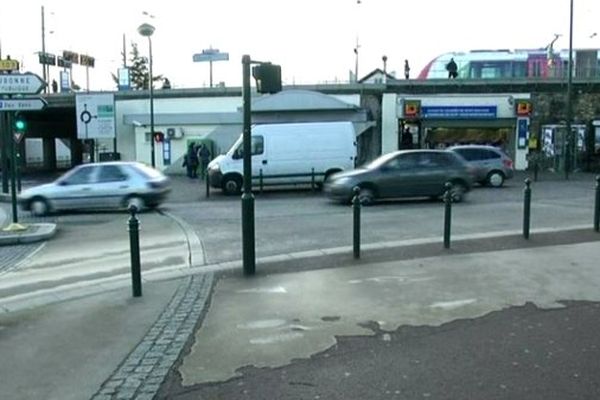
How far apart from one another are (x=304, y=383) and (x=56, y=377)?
6.16 feet

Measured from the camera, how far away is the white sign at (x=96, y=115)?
32.4 meters

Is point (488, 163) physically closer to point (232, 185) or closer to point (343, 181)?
A: point (343, 181)

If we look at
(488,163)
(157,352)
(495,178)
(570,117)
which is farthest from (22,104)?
(570,117)

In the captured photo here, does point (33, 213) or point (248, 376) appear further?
point (33, 213)

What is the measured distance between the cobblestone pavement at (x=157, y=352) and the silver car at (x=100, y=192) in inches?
440

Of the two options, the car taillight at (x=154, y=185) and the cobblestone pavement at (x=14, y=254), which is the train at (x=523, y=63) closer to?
the car taillight at (x=154, y=185)

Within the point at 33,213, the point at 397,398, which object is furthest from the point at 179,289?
the point at 33,213

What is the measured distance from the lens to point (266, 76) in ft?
28.5

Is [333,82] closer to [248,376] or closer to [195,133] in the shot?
[195,133]

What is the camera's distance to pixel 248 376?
16.3ft

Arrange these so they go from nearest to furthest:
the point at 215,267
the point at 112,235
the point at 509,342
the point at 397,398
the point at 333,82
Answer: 1. the point at 397,398
2. the point at 509,342
3. the point at 215,267
4. the point at 112,235
5. the point at 333,82

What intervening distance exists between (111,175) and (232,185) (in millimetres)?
5733

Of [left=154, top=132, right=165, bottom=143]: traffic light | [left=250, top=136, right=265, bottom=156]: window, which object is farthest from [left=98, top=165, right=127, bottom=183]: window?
[left=154, top=132, right=165, bottom=143]: traffic light

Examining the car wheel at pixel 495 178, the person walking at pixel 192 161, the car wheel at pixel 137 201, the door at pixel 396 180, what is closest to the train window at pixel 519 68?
the car wheel at pixel 495 178
